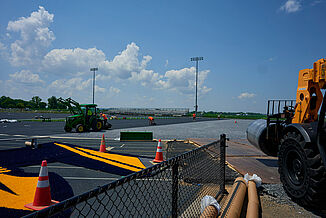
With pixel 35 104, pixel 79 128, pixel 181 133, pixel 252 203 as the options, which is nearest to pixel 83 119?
pixel 79 128

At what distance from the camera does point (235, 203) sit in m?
3.36

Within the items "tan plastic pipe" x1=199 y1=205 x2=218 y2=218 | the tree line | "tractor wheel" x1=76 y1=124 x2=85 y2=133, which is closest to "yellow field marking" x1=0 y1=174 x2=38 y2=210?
"tan plastic pipe" x1=199 y1=205 x2=218 y2=218

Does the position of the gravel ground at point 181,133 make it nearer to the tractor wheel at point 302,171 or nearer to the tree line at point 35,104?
the tractor wheel at point 302,171

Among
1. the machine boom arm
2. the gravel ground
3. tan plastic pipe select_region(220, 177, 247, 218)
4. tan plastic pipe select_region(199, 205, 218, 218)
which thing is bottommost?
the gravel ground

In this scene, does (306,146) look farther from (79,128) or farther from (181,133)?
(79,128)

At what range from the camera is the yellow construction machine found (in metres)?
3.50

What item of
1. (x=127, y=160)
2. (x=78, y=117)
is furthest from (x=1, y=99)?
(x=127, y=160)

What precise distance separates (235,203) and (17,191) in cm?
453

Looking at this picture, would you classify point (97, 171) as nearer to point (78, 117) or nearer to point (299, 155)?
point (299, 155)

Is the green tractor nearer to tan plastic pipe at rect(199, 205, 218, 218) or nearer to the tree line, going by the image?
tan plastic pipe at rect(199, 205, 218, 218)

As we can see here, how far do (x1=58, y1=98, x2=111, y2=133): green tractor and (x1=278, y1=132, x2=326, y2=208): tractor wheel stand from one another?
54.2ft

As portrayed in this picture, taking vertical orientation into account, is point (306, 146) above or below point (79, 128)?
above

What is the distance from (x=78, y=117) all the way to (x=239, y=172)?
16.1 m

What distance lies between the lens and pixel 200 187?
4.84 metres
